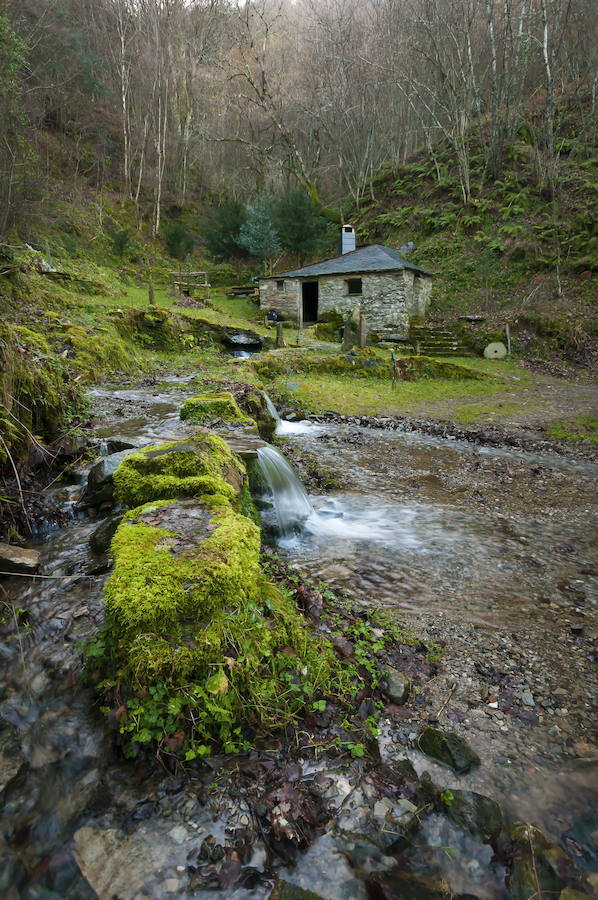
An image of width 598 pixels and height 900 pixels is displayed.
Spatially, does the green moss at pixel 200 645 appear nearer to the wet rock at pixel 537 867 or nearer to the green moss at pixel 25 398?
the wet rock at pixel 537 867

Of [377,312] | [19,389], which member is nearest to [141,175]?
[377,312]

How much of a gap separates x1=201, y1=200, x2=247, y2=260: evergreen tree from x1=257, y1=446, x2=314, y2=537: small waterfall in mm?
29354

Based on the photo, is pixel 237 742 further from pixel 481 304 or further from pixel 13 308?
pixel 481 304

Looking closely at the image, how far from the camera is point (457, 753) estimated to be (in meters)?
2.57

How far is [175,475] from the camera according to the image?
4.19 m

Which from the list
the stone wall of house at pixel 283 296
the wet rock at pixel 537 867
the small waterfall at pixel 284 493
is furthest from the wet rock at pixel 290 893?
the stone wall of house at pixel 283 296

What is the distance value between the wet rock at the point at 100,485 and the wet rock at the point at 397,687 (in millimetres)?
3022

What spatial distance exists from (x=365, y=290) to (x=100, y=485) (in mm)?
22906

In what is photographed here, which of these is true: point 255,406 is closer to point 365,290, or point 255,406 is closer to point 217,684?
point 217,684

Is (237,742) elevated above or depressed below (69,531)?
below

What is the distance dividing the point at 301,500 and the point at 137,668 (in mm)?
3831

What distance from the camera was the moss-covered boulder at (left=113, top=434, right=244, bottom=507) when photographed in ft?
13.0

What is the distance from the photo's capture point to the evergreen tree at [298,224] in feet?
102

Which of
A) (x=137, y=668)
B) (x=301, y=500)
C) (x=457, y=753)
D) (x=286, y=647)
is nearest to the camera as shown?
(x=137, y=668)
